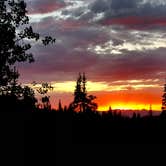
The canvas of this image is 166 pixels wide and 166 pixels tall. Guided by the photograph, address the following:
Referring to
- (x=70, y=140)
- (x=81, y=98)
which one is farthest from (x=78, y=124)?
(x=81, y=98)

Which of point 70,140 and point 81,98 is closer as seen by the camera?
point 70,140

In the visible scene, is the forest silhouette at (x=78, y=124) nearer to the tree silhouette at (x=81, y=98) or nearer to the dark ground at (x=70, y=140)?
the dark ground at (x=70, y=140)

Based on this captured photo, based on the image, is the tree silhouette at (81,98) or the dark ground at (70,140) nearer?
the dark ground at (70,140)

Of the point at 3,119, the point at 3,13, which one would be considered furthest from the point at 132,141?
the point at 3,13

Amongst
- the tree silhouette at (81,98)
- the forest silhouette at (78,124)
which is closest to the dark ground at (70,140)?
the forest silhouette at (78,124)

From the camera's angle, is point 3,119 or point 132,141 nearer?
point 3,119

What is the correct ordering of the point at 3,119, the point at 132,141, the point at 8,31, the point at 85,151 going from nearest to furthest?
the point at 3,119 → the point at 85,151 → the point at 132,141 → the point at 8,31

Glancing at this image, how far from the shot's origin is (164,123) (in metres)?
20.3

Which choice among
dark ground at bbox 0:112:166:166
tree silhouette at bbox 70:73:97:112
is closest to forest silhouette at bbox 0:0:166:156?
dark ground at bbox 0:112:166:166

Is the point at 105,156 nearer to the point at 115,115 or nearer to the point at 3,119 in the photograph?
the point at 115,115

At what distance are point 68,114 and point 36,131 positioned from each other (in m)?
1.53

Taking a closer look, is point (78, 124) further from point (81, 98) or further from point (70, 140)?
point (81, 98)

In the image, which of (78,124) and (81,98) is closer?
(78,124)

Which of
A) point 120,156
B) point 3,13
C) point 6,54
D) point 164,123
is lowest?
point 120,156
